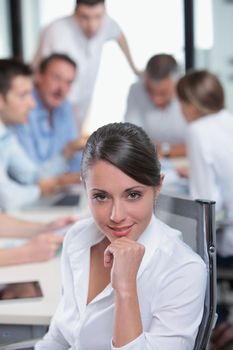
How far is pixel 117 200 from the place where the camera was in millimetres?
1530

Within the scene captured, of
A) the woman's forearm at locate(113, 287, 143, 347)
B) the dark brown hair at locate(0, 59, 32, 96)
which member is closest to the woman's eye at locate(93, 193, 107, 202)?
the woman's forearm at locate(113, 287, 143, 347)

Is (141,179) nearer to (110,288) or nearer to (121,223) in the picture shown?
(121,223)

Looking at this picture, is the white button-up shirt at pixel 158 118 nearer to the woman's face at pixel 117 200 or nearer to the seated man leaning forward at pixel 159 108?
the seated man leaning forward at pixel 159 108

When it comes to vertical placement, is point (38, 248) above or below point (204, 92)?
below

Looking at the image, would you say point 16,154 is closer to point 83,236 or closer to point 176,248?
point 83,236

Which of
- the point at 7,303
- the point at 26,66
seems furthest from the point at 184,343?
the point at 26,66

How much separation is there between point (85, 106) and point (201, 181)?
2212mm

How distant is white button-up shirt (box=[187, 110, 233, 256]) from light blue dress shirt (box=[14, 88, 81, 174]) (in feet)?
4.23

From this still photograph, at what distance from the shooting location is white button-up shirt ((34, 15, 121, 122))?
210 inches

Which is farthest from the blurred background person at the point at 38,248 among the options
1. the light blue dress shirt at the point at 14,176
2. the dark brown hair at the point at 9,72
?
the dark brown hair at the point at 9,72

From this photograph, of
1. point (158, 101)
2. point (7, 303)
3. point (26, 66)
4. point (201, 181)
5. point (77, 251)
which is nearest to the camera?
point (77, 251)

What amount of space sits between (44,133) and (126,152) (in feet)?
10.7

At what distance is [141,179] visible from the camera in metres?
1.53

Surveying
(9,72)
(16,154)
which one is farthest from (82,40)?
(16,154)
